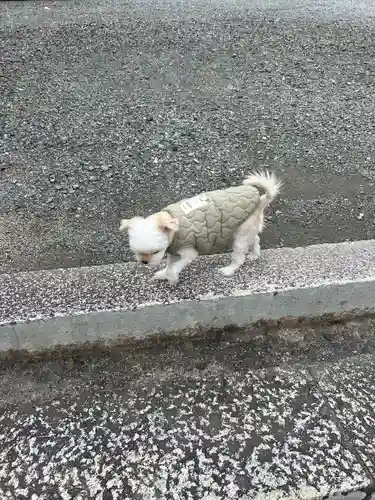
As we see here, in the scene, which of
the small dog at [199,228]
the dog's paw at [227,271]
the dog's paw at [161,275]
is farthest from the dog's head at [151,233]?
the dog's paw at [227,271]

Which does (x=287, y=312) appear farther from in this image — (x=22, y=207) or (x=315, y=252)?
(x=22, y=207)

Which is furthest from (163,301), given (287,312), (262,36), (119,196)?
(262,36)

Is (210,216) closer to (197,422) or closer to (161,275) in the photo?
(161,275)

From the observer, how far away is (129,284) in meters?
2.13

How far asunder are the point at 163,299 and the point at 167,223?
369mm

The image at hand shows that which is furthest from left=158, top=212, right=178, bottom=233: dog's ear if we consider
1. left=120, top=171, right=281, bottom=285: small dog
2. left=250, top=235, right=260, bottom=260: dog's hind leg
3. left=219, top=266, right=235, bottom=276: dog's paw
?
left=250, top=235, right=260, bottom=260: dog's hind leg

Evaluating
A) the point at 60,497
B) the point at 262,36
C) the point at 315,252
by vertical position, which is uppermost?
the point at 262,36

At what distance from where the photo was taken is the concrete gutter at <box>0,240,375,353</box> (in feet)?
6.42

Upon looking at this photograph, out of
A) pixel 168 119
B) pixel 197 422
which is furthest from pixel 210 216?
pixel 168 119

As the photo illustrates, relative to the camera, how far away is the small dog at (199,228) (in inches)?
74.1

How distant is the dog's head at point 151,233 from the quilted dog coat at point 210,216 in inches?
4.2

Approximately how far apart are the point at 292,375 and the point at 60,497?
3.31 ft

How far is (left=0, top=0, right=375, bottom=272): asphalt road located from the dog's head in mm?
1128

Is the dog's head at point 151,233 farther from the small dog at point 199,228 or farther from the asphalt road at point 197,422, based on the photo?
the asphalt road at point 197,422
